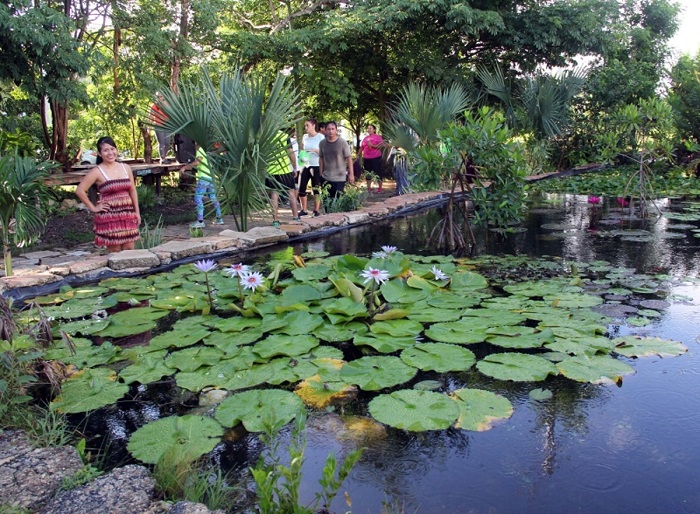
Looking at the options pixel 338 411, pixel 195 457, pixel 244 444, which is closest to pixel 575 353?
pixel 338 411

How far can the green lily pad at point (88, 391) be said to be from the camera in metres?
2.79

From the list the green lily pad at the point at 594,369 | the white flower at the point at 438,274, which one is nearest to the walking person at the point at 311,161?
the white flower at the point at 438,274

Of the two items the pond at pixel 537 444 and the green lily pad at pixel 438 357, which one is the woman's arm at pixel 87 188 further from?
the green lily pad at pixel 438 357

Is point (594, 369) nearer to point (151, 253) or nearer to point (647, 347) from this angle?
point (647, 347)

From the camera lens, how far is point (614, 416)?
2.67m

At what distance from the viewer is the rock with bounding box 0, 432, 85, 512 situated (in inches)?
76.3

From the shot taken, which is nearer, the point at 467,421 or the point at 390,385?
the point at 467,421

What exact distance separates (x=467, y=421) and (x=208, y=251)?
4028 millimetres

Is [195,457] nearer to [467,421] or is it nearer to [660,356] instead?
[467,421]

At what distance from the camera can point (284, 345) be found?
11.3 feet

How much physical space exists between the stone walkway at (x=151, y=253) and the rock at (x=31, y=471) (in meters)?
2.68

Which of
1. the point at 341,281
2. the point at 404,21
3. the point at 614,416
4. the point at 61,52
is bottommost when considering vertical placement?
the point at 614,416

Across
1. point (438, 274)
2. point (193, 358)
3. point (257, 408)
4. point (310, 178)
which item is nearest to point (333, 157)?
point (310, 178)

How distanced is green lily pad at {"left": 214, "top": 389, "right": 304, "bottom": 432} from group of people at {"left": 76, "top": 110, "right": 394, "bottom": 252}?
325cm
